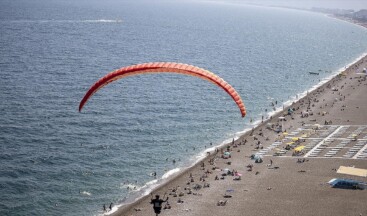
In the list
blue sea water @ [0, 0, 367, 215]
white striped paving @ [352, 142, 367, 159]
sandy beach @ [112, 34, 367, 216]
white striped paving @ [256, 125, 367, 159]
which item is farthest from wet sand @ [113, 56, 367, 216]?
blue sea water @ [0, 0, 367, 215]

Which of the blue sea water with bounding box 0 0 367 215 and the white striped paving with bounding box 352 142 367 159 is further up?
the blue sea water with bounding box 0 0 367 215

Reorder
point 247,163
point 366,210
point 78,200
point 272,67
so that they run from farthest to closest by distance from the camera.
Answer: point 272,67 → point 247,163 → point 78,200 → point 366,210

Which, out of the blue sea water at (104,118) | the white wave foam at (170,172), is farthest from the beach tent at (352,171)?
the white wave foam at (170,172)

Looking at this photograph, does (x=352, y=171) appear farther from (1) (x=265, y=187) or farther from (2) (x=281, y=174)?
(1) (x=265, y=187)

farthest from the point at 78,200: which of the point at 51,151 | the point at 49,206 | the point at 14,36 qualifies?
the point at 14,36

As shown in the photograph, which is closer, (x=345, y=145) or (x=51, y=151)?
(x=51, y=151)

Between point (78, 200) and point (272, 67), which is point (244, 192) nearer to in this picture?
point (78, 200)

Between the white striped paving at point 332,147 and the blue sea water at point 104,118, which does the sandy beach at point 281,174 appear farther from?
the blue sea water at point 104,118

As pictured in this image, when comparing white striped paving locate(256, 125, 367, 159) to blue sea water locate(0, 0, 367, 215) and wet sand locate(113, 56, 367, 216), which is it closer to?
wet sand locate(113, 56, 367, 216)

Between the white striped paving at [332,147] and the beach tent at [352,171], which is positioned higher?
the white striped paving at [332,147]
